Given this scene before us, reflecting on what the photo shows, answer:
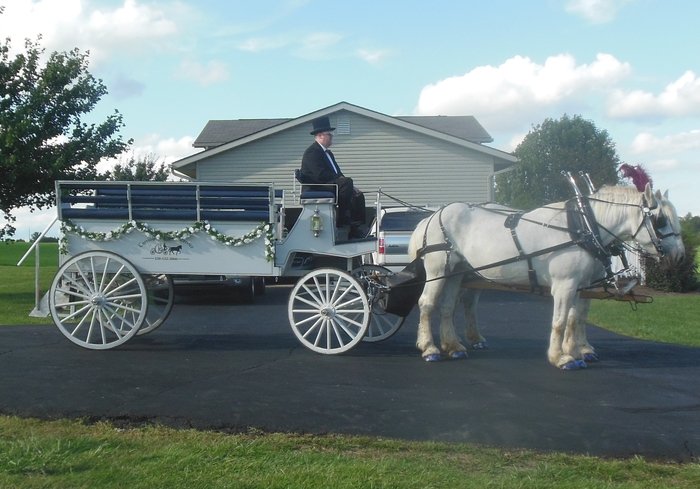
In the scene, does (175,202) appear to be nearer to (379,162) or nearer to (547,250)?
(547,250)

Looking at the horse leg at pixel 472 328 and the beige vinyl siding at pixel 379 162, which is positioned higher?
the beige vinyl siding at pixel 379 162

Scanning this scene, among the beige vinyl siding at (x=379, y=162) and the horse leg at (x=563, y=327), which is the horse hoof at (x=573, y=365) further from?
the beige vinyl siding at (x=379, y=162)

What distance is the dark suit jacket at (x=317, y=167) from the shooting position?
9.63 metres

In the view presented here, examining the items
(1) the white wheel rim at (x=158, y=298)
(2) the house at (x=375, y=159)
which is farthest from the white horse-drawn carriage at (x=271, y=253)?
(2) the house at (x=375, y=159)

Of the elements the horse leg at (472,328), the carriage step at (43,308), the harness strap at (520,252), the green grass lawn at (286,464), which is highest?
the harness strap at (520,252)

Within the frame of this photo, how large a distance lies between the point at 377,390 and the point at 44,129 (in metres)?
15.5

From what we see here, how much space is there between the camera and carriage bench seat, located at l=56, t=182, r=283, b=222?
9328 mm

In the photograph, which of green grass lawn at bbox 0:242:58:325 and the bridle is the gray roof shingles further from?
the bridle

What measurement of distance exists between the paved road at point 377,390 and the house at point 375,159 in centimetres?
1607

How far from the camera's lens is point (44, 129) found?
65.5ft

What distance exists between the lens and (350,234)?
991cm

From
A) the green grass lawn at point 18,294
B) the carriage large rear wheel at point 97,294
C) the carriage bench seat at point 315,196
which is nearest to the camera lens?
the carriage large rear wheel at point 97,294

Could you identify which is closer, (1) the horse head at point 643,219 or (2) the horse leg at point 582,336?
(1) the horse head at point 643,219

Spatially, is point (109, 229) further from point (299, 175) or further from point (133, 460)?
point (133, 460)
